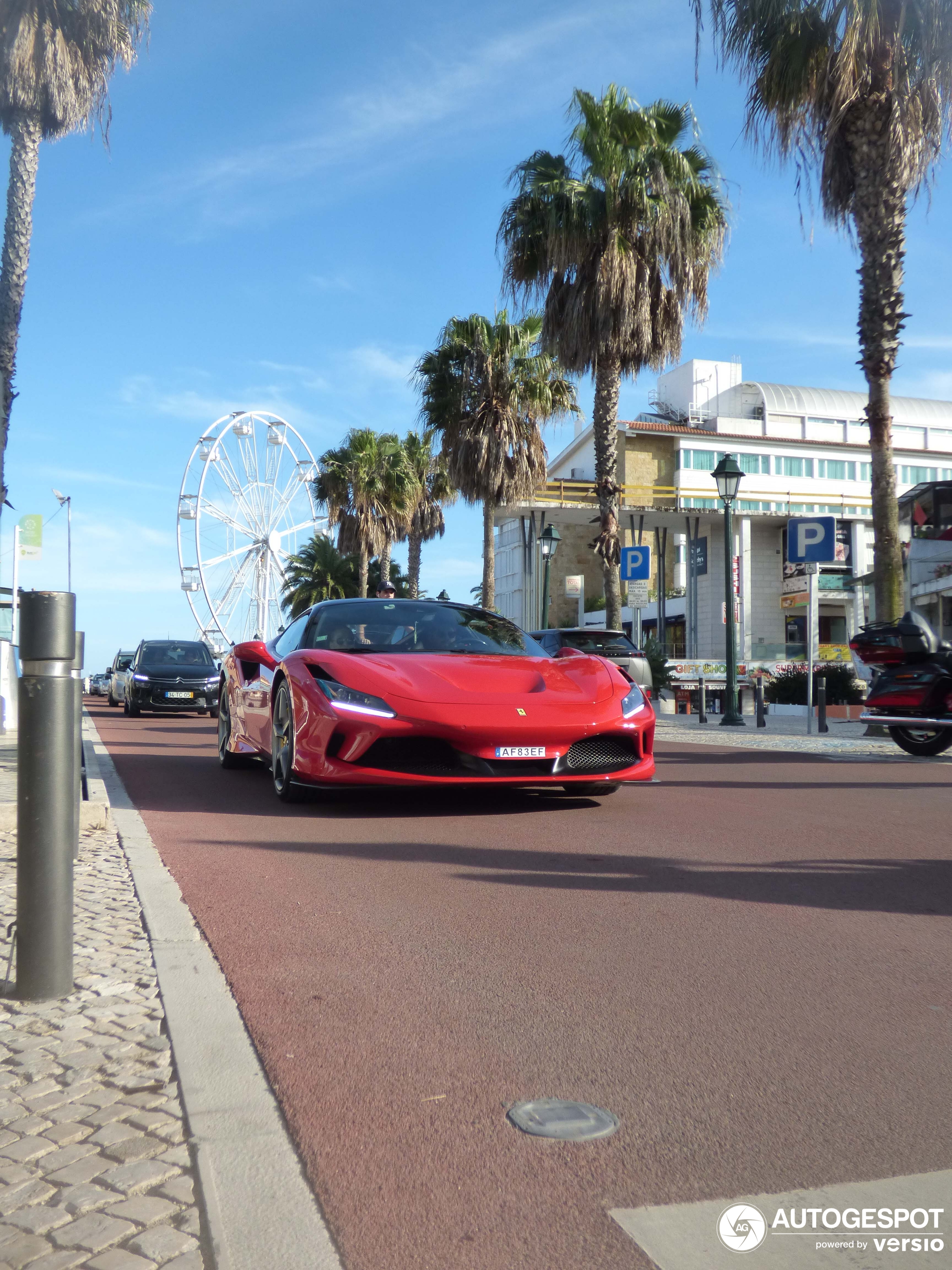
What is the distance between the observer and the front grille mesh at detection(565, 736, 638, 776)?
668 cm

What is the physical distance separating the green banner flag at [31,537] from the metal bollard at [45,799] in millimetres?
30731

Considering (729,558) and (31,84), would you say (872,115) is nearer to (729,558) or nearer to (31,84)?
(729,558)

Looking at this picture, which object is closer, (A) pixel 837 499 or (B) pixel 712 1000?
(B) pixel 712 1000

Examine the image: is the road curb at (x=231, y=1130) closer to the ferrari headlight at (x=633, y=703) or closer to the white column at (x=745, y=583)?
the ferrari headlight at (x=633, y=703)

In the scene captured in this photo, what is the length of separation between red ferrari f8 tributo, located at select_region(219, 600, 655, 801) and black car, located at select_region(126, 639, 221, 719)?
15154 millimetres

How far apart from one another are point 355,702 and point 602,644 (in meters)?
9.24

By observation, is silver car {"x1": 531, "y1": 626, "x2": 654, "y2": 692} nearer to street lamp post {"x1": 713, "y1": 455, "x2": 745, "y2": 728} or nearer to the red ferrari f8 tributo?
street lamp post {"x1": 713, "y1": 455, "x2": 745, "y2": 728}

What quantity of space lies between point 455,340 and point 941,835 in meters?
24.9

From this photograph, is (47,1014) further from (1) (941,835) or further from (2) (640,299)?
(2) (640,299)

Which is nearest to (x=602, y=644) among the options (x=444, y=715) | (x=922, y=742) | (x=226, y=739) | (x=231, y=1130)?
(x=922, y=742)

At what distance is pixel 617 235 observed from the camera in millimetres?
21422

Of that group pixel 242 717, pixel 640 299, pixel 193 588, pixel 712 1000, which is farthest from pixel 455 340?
pixel 712 1000

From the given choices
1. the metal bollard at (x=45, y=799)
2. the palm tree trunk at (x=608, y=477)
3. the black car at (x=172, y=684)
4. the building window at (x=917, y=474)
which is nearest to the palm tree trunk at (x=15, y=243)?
the black car at (x=172, y=684)

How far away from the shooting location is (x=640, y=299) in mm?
21656
